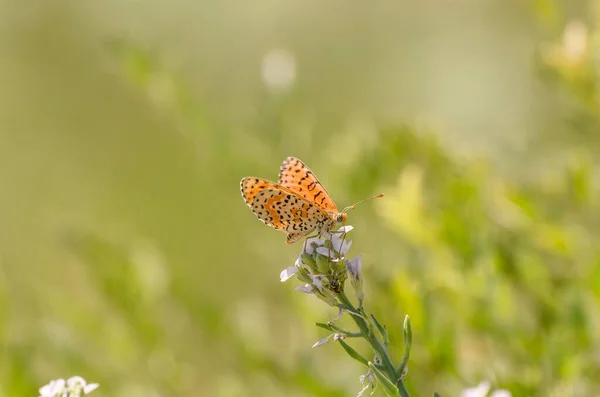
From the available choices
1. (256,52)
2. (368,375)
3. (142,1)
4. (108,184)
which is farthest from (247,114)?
(142,1)

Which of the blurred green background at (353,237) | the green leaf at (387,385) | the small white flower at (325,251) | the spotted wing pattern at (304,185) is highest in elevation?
the blurred green background at (353,237)

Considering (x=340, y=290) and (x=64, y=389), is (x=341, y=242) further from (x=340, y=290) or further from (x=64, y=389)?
(x=64, y=389)

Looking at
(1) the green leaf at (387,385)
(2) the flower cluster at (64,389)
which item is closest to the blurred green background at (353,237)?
(1) the green leaf at (387,385)

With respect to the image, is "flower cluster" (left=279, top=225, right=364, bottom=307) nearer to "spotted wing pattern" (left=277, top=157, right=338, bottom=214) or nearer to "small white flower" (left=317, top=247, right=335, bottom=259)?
"small white flower" (left=317, top=247, right=335, bottom=259)

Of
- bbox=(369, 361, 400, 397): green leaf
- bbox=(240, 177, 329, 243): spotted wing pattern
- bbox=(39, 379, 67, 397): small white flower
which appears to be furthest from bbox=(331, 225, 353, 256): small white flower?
bbox=(39, 379, 67, 397): small white flower

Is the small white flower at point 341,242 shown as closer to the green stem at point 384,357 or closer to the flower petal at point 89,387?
the green stem at point 384,357

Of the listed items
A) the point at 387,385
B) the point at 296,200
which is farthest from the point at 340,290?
the point at 296,200
